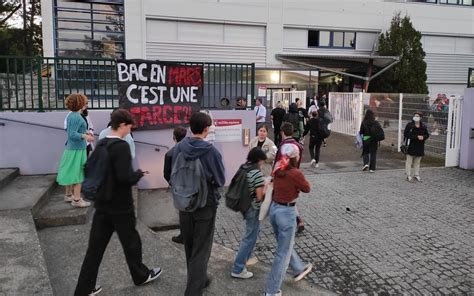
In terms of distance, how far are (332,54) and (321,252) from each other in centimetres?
2246

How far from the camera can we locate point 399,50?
25391 mm

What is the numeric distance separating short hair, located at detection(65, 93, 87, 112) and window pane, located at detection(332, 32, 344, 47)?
23.5 meters

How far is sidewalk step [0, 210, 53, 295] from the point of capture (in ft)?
11.8

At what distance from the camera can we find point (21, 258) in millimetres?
4094

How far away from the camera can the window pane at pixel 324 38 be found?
2622 centimetres

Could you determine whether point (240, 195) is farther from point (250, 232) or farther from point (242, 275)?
point (242, 275)

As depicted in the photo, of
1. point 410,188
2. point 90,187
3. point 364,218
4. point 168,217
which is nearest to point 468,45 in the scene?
point 410,188

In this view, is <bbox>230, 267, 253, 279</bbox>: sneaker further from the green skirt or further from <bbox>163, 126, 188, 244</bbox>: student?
the green skirt

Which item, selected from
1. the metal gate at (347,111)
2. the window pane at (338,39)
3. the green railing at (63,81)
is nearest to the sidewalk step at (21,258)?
the green railing at (63,81)

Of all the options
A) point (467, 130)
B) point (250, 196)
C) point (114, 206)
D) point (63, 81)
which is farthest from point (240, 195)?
point (467, 130)

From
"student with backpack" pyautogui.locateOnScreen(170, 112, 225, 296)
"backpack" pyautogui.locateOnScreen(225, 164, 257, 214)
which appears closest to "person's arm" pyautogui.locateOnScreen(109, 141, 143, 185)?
"student with backpack" pyautogui.locateOnScreen(170, 112, 225, 296)

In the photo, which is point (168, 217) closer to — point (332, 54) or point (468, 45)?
point (332, 54)

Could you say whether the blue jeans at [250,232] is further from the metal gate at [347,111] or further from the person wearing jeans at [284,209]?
the metal gate at [347,111]

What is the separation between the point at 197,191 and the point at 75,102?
112 inches
